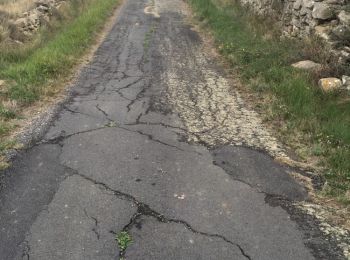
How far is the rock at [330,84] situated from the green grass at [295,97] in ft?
0.38

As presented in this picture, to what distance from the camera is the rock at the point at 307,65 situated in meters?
7.67

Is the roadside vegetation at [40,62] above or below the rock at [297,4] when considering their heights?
below

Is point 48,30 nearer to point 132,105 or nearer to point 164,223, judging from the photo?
point 132,105

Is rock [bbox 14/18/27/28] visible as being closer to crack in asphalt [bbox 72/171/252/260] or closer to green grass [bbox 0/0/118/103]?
green grass [bbox 0/0/118/103]

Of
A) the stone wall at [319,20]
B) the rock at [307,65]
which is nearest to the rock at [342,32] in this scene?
the stone wall at [319,20]

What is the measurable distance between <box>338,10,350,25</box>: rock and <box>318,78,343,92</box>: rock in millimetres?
1468

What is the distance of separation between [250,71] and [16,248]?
584cm

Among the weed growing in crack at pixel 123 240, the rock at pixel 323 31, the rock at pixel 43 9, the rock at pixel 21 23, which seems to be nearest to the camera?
the weed growing in crack at pixel 123 240

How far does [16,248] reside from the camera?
365 centimetres

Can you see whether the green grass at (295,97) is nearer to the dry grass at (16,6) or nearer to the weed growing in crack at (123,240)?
the weed growing in crack at (123,240)

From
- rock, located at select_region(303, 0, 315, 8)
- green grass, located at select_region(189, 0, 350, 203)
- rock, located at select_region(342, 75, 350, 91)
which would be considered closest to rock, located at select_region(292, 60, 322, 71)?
green grass, located at select_region(189, 0, 350, 203)

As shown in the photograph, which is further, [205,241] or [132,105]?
[132,105]

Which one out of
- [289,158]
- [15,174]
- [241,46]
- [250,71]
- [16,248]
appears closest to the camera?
[16,248]

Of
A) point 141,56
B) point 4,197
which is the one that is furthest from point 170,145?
point 141,56
